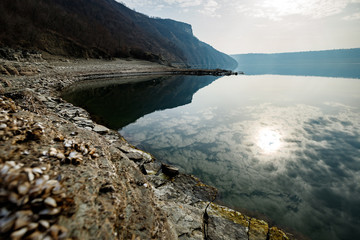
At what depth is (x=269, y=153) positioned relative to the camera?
8.36 m

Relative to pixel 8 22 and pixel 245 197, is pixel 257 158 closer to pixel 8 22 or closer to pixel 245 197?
pixel 245 197

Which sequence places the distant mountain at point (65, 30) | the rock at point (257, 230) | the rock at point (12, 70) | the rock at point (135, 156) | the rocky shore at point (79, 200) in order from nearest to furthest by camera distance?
the rocky shore at point (79, 200) → the rock at point (257, 230) → the rock at point (135, 156) → the rock at point (12, 70) → the distant mountain at point (65, 30)

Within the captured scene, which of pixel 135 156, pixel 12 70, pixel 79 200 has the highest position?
pixel 79 200

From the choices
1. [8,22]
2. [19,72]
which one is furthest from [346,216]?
[8,22]

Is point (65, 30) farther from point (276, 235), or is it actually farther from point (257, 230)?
point (276, 235)

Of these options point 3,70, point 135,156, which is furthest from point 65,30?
point 135,156

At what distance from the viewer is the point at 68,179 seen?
7.32 feet

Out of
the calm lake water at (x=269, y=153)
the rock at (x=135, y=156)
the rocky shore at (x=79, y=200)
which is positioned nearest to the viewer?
the rocky shore at (x=79, y=200)

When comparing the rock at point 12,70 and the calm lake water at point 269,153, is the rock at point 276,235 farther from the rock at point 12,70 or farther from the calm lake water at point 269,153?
the rock at point 12,70

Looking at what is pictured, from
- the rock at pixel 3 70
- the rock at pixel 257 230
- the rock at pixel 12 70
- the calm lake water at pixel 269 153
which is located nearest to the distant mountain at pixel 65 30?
the rock at pixel 12 70

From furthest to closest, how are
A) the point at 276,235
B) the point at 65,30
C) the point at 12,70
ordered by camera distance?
the point at 65,30 < the point at 12,70 < the point at 276,235

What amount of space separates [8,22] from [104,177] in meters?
54.0

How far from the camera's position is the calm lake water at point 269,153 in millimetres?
5367

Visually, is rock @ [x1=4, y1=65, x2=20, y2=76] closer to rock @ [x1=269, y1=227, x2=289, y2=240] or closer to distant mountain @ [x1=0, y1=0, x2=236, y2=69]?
distant mountain @ [x1=0, y1=0, x2=236, y2=69]
